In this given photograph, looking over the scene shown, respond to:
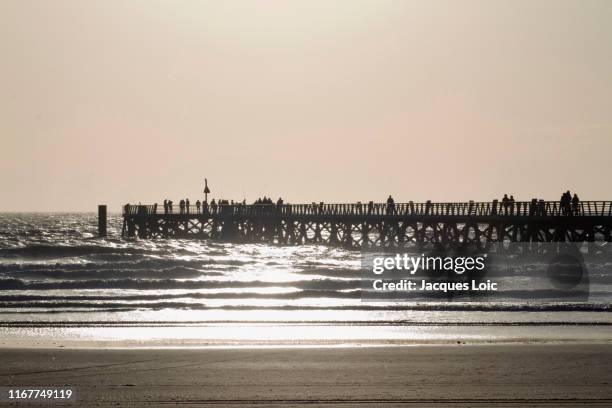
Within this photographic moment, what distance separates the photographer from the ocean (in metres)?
21.1

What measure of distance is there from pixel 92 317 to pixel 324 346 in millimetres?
8765

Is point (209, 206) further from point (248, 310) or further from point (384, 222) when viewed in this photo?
point (248, 310)

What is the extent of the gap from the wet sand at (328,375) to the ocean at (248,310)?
2.28 m

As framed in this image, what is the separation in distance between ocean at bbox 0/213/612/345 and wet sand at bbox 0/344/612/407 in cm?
228

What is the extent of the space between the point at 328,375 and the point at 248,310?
12.9 meters

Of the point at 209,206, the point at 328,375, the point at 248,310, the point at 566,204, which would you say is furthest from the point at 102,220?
the point at 328,375

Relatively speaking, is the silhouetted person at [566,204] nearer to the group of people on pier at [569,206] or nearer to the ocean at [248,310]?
the group of people on pier at [569,206]

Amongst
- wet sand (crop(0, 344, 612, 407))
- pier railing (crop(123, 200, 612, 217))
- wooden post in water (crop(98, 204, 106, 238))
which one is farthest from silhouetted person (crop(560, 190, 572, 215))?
wooden post in water (crop(98, 204, 106, 238))

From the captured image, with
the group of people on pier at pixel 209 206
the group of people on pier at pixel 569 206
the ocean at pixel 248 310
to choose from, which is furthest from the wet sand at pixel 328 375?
the group of people on pier at pixel 209 206

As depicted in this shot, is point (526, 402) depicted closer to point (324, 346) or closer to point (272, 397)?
point (272, 397)

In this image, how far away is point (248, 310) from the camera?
27.7 meters

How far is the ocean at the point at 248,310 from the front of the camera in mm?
21109

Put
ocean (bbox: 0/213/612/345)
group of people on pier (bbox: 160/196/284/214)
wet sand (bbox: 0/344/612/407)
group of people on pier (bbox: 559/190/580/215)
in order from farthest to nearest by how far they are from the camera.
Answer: group of people on pier (bbox: 160/196/284/214)
group of people on pier (bbox: 559/190/580/215)
ocean (bbox: 0/213/612/345)
wet sand (bbox: 0/344/612/407)

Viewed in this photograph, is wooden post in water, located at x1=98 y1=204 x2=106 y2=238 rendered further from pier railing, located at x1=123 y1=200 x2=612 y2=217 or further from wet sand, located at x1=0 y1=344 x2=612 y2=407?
wet sand, located at x1=0 y1=344 x2=612 y2=407
